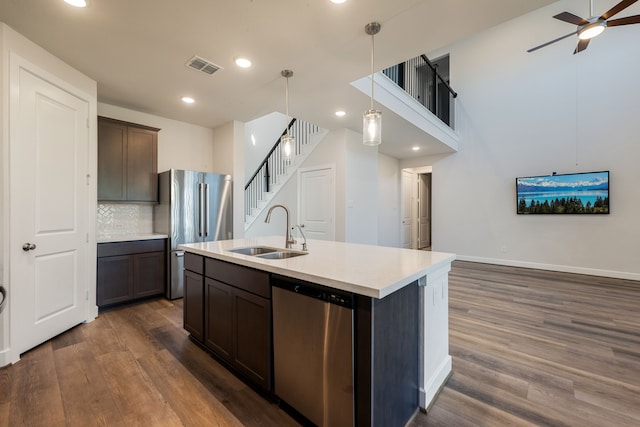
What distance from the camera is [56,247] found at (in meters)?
2.61

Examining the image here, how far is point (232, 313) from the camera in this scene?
203 centimetres

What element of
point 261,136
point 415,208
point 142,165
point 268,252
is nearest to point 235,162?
point 142,165

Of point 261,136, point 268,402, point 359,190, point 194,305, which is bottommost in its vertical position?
point 268,402

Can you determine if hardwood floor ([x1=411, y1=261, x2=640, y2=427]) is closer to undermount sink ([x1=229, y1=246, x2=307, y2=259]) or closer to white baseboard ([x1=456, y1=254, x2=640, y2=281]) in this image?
white baseboard ([x1=456, y1=254, x2=640, y2=281])

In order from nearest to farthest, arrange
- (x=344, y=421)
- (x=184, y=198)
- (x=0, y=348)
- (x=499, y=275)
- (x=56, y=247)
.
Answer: (x=344, y=421) < (x=0, y=348) < (x=56, y=247) < (x=184, y=198) < (x=499, y=275)

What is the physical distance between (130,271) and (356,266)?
3.23 metres

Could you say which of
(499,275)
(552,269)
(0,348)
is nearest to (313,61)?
(0,348)

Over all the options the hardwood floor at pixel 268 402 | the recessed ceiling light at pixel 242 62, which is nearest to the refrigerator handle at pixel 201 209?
the hardwood floor at pixel 268 402

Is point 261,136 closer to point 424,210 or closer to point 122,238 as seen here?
point 122,238

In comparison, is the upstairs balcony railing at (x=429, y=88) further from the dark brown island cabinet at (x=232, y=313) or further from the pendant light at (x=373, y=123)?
the dark brown island cabinet at (x=232, y=313)

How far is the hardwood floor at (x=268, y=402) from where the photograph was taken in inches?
63.8

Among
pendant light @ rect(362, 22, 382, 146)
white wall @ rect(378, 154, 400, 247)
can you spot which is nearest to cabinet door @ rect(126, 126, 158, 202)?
pendant light @ rect(362, 22, 382, 146)

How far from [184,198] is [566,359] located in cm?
443

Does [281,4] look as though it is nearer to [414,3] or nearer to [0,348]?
[414,3]
